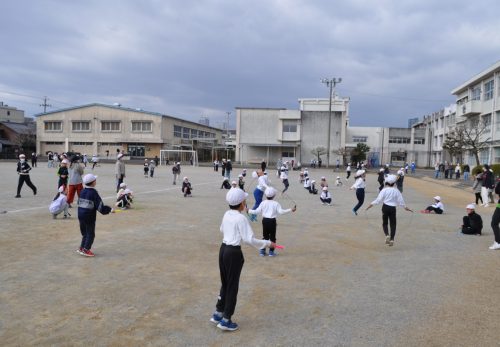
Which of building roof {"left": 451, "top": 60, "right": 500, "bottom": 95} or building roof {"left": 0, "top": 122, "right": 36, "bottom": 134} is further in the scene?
building roof {"left": 0, "top": 122, "right": 36, "bottom": 134}

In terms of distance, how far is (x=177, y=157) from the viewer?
6350 centimetres

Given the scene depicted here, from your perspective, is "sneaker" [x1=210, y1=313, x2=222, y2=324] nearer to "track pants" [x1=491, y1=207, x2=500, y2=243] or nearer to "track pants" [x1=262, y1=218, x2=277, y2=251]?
"track pants" [x1=262, y1=218, x2=277, y2=251]

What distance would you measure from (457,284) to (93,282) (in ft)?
17.1

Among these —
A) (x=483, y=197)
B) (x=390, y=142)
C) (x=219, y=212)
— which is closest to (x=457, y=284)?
(x=219, y=212)

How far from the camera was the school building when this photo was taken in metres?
63.2

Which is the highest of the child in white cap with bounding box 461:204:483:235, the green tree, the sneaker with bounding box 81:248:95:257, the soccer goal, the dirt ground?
the green tree

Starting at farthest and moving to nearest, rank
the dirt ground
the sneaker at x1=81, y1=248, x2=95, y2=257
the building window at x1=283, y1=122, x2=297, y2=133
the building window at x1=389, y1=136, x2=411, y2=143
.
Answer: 1. the building window at x1=389, y1=136, x2=411, y2=143
2. the building window at x1=283, y1=122, x2=297, y2=133
3. the sneaker at x1=81, y1=248, x2=95, y2=257
4. the dirt ground

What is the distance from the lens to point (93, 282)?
5625 millimetres

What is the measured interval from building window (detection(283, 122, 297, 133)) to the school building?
1471cm

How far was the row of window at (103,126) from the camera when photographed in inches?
2493

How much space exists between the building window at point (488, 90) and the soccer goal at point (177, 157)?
34.7 metres

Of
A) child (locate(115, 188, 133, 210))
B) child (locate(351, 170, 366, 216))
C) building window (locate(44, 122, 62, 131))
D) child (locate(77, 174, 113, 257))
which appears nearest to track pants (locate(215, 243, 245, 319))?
child (locate(77, 174, 113, 257))

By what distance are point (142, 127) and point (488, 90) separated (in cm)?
4671

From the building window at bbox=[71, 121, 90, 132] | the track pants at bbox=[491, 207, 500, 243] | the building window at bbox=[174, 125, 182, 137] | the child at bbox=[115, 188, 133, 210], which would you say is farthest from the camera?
the building window at bbox=[174, 125, 182, 137]
